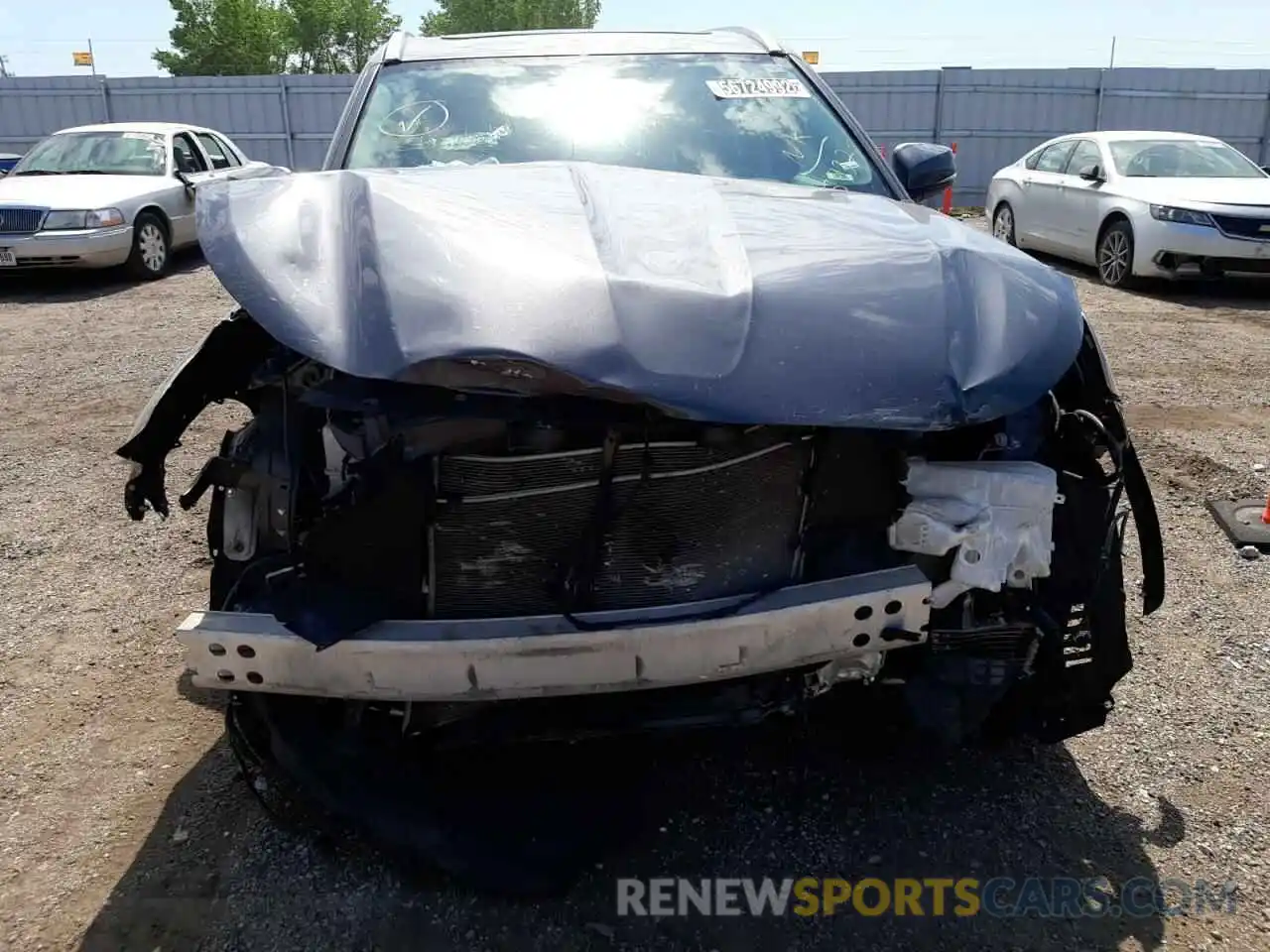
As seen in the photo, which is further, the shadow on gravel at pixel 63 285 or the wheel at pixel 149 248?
the wheel at pixel 149 248

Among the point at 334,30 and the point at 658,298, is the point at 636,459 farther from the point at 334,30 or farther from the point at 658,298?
the point at 334,30

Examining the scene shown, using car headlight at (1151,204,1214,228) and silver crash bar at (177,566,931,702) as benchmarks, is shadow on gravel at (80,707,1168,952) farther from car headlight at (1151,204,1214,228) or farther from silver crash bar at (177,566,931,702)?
car headlight at (1151,204,1214,228)

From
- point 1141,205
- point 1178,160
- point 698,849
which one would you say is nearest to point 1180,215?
point 1141,205

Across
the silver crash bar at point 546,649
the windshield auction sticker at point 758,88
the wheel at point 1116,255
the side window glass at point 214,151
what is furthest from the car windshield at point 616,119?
the side window glass at point 214,151

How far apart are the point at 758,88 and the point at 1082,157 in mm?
7956

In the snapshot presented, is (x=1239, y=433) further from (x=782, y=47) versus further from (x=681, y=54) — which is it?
(x=681, y=54)

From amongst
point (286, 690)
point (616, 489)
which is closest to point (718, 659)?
point (616, 489)

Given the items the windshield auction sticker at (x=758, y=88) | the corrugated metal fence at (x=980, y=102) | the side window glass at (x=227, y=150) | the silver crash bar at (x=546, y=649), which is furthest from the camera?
the corrugated metal fence at (x=980, y=102)

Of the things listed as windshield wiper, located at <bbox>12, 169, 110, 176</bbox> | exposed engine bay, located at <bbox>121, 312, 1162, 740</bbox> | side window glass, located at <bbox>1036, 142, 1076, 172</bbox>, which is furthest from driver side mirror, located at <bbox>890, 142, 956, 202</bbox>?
windshield wiper, located at <bbox>12, 169, 110, 176</bbox>

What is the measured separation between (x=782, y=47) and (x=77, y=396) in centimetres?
470

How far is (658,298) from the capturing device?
6.36 feet

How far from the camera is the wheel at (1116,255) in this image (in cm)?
911

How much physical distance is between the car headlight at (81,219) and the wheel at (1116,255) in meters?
9.40

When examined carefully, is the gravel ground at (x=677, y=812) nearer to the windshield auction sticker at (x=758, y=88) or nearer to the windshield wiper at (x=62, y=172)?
the windshield auction sticker at (x=758, y=88)
